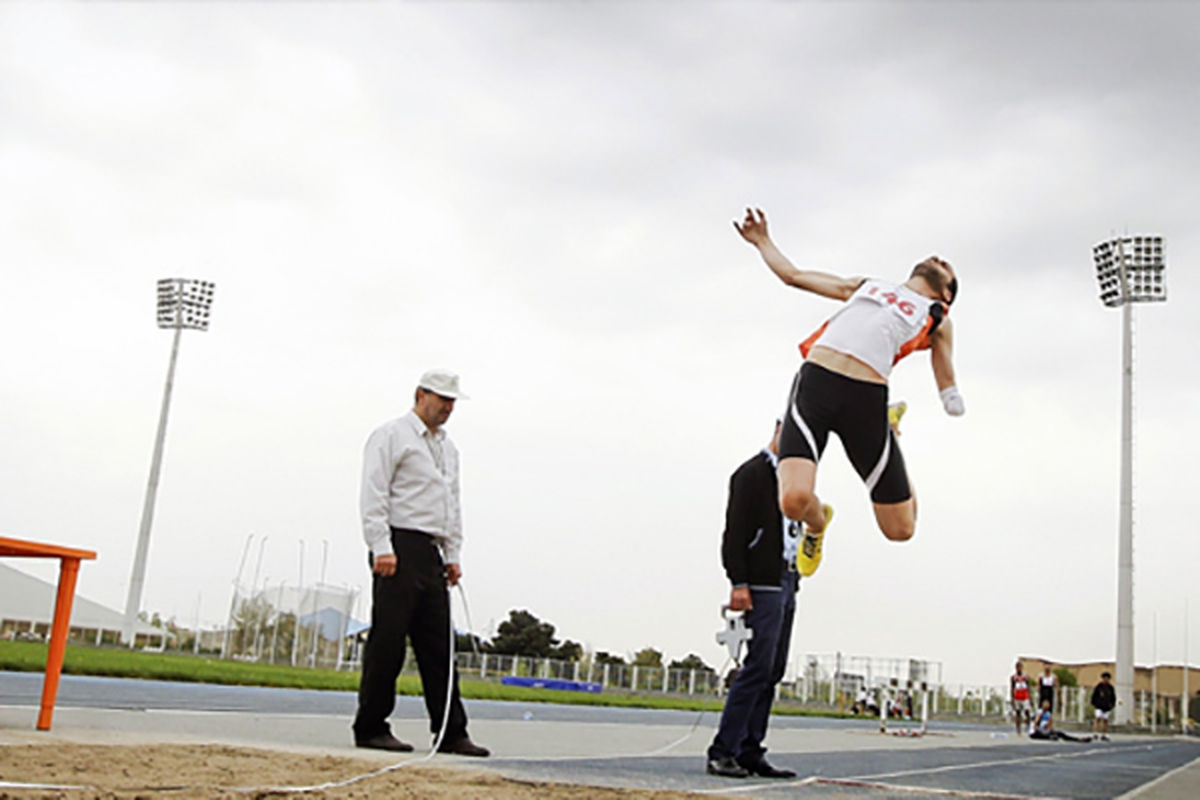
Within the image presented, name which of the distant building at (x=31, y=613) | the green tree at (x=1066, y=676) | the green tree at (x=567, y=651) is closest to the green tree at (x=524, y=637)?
the green tree at (x=567, y=651)

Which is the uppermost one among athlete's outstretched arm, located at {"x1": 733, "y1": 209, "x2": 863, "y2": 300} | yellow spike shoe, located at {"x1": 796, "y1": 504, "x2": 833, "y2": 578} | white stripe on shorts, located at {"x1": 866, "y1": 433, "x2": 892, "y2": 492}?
athlete's outstretched arm, located at {"x1": 733, "y1": 209, "x2": 863, "y2": 300}

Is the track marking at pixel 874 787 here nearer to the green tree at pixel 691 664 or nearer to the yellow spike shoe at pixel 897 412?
the yellow spike shoe at pixel 897 412

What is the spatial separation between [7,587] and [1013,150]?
177 feet

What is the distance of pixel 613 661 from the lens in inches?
2014

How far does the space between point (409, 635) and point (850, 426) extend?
3134 millimetres

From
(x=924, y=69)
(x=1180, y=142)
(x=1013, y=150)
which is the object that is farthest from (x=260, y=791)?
(x=1180, y=142)

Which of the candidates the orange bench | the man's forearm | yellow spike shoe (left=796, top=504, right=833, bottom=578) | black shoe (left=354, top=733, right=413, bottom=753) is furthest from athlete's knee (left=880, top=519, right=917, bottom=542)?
the orange bench

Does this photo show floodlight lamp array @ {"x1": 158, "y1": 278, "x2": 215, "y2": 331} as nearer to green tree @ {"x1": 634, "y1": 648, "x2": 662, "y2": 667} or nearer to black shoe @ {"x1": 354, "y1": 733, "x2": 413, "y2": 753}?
green tree @ {"x1": 634, "y1": 648, "x2": 662, "y2": 667}

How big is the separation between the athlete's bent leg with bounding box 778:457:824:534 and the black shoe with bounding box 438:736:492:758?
2.61 meters

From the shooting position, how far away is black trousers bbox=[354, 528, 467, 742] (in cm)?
641

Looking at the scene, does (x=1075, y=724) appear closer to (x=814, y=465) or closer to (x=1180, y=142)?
(x=1180, y=142)

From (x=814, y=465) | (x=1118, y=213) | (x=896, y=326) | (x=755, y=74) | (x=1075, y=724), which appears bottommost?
(x=1075, y=724)

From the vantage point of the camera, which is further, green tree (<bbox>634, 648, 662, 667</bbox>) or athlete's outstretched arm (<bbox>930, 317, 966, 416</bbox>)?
green tree (<bbox>634, 648, 662, 667</bbox>)

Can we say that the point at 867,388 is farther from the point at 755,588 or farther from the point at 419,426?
the point at 419,426
